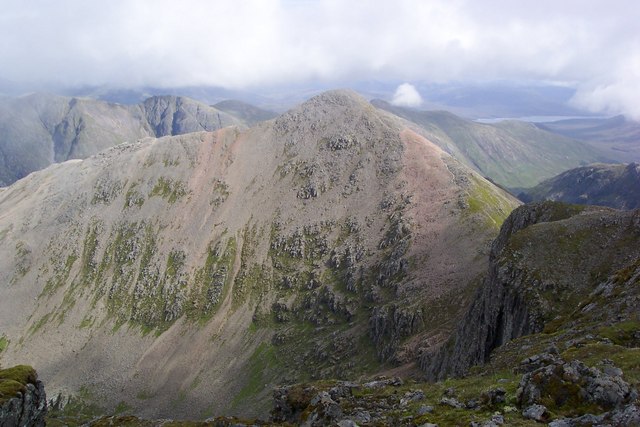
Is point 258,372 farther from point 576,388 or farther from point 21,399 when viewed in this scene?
point 576,388

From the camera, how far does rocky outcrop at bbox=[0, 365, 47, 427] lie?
57.0 metres

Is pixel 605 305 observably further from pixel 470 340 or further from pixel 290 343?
pixel 290 343

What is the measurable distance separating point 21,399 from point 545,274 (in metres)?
72.7

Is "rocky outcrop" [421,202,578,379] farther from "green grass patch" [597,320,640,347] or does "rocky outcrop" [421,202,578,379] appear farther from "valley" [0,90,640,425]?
"green grass patch" [597,320,640,347]

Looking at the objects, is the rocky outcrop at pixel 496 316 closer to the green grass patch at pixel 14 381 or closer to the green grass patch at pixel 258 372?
the green grass patch at pixel 14 381

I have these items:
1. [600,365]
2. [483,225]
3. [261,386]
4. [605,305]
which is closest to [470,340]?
[605,305]

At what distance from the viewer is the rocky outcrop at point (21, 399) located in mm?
57000

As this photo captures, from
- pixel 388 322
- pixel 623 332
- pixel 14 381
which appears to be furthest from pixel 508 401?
pixel 388 322

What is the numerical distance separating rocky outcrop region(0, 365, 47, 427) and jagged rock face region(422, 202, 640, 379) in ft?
194

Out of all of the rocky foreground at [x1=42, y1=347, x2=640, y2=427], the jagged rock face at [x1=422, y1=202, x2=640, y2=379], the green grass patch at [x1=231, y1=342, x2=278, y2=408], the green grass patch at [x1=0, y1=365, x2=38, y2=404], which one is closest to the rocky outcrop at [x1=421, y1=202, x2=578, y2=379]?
the jagged rock face at [x1=422, y1=202, x2=640, y2=379]

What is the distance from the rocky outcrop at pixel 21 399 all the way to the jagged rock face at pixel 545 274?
5914cm

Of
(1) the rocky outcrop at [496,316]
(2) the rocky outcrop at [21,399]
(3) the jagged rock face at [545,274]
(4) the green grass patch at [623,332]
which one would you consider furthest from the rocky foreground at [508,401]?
(2) the rocky outcrop at [21,399]

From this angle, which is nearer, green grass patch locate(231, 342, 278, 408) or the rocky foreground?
the rocky foreground

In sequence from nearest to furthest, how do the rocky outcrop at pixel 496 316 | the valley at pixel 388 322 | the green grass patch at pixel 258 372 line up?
the valley at pixel 388 322 → the rocky outcrop at pixel 496 316 → the green grass patch at pixel 258 372
